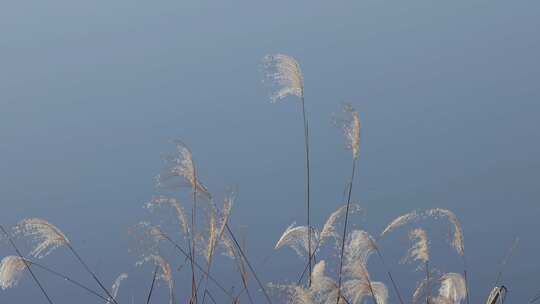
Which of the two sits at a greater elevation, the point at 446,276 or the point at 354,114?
the point at 354,114

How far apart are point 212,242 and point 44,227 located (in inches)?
13.7

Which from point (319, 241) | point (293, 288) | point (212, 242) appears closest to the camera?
point (293, 288)

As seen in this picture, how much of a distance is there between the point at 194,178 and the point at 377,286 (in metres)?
0.47

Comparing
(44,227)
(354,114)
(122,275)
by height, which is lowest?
(122,275)

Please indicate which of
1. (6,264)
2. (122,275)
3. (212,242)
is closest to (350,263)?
(212,242)

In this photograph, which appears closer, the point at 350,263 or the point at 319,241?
the point at 350,263

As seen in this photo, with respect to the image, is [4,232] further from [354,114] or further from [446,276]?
[446,276]

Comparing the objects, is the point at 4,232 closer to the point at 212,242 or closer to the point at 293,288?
the point at 212,242

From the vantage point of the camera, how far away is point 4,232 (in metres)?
2.27

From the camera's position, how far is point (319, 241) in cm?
235

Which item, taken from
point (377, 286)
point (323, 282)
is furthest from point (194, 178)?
point (377, 286)

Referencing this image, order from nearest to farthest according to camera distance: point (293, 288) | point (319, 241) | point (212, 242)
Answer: point (293, 288) < point (212, 242) < point (319, 241)

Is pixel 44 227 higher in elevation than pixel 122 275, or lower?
higher

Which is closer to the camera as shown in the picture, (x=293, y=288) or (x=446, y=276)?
(x=293, y=288)
